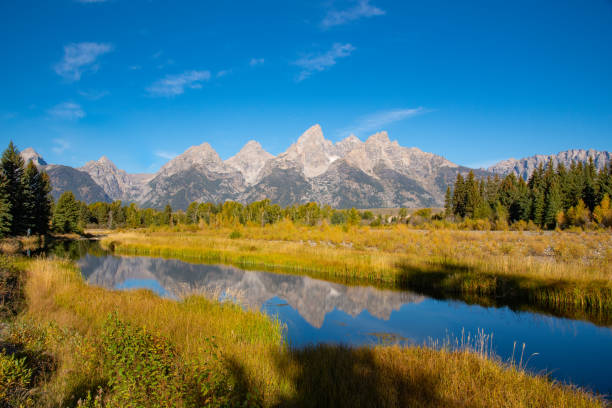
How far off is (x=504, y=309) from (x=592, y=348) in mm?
4081

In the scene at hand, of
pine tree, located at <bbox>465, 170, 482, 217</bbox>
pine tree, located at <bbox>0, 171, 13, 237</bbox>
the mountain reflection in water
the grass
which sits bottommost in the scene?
the mountain reflection in water

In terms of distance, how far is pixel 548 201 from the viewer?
5672 centimetres

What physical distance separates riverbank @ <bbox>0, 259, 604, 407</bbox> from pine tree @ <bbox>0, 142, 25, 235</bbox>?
45.3m

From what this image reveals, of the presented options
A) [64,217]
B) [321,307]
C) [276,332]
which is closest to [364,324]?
[321,307]

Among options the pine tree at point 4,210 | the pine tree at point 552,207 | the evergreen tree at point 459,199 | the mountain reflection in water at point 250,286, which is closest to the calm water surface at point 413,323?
the mountain reflection in water at point 250,286

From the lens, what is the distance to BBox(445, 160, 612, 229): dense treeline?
4800 centimetres

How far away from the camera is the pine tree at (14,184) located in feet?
134

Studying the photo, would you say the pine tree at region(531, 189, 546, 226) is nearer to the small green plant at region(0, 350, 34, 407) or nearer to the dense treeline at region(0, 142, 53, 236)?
the small green plant at region(0, 350, 34, 407)

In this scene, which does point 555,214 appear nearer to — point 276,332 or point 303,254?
point 303,254

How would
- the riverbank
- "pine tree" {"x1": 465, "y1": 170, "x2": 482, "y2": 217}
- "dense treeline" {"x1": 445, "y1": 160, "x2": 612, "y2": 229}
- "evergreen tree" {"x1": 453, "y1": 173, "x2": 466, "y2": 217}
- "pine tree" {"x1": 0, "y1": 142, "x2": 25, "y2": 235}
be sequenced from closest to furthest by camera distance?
the riverbank
"pine tree" {"x1": 0, "y1": 142, "x2": 25, "y2": 235}
"dense treeline" {"x1": 445, "y1": 160, "x2": 612, "y2": 229}
"pine tree" {"x1": 465, "y1": 170, "x2": 482, "y2": 217}
"evergreen tree" {"x1": 453, "y1": 173, "x2": 466, "y2": 217}

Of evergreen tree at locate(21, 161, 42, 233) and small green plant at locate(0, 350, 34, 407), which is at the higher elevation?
evergreen tree at locate(21, 161, 42, 233)

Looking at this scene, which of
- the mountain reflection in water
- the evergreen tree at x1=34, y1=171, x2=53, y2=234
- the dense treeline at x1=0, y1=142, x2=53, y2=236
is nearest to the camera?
the mountain reflection in water

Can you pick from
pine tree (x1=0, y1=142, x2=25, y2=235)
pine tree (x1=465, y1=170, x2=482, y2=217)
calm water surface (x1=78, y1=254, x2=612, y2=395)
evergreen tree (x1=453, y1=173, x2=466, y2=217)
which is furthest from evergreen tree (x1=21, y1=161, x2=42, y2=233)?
evergreen tree (x1=453, y1=173, x2=466, y2=217)

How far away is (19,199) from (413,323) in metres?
51.9
